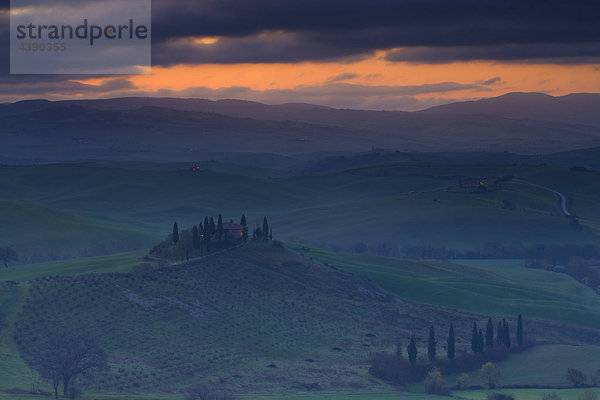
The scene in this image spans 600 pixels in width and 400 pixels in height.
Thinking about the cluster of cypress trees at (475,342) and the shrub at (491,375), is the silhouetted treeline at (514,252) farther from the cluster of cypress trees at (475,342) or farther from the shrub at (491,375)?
the shrub at (491,375)

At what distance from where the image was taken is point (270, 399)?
71062 mm

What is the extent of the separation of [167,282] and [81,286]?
1027 cm

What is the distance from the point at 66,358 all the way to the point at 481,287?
78.0m

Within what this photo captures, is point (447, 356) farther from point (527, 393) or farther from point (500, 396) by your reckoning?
point (500, 396)

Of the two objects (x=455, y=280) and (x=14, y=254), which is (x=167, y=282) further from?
(x=14, y=254)

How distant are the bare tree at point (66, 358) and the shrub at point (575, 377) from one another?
131 ft

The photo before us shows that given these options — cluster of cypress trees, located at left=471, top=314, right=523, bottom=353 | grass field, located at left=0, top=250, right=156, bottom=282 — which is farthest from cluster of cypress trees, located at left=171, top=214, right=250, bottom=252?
→ cluster of cypress trees, located at left=471, top=314, right=523, bottom=353

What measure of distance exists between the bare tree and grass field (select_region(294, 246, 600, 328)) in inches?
2279

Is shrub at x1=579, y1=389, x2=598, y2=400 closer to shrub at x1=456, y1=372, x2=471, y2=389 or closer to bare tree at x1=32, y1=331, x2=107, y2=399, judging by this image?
shrub at x1=456, y1=372, x2=471, y2=389

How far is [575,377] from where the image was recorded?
8175 centimetres

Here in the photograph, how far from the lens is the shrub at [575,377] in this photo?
81.7m

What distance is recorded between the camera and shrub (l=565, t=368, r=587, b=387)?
268 ft

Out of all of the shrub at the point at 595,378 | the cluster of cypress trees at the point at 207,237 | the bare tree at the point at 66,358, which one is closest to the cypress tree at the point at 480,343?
the shrub at the point at 595,378

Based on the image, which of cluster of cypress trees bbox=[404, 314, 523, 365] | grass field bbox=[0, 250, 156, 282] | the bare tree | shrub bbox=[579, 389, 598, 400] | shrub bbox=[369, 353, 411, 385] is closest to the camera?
the bare tree
